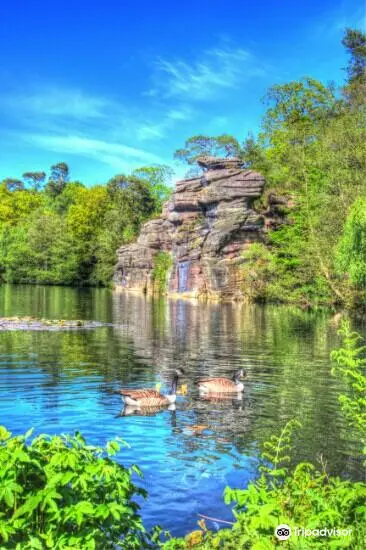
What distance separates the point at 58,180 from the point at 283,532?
146496 millimetres

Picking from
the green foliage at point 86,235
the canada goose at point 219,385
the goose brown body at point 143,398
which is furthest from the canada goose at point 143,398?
the green foliage at point 86,235

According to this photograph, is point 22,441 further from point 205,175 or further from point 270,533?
point 205,175

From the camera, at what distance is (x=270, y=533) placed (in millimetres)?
5297

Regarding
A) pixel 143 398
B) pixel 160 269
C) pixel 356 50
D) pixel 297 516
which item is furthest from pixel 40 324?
pixel 356 50

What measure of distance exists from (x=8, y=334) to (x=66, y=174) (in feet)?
408

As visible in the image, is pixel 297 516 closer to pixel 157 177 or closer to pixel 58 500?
pixel 58 500

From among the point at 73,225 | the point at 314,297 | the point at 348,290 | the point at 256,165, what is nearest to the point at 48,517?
the point at 348,290

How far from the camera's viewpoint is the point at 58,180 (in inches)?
5733

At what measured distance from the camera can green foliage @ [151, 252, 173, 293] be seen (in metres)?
76.9

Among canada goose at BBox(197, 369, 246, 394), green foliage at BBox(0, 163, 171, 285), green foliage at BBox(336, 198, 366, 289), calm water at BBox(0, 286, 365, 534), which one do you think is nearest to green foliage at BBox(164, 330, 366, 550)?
calm water at BBox(0, 286, 365, 534)

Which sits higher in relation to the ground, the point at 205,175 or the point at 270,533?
the point at 205,175

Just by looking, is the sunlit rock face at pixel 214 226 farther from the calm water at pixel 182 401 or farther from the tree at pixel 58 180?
the tree at pixel 58 180

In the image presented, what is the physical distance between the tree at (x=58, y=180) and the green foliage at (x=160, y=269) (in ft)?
233

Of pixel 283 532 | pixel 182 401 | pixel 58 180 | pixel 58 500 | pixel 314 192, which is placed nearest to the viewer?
pixel 58 500
